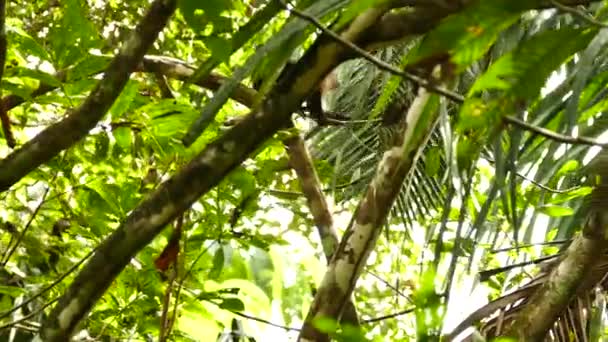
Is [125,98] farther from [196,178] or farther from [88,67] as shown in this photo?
[196,178]

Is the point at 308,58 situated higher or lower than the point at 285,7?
higher

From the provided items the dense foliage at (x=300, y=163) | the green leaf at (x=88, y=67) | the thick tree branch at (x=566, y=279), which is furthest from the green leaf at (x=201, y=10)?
the thick tree branch at (x=566, y=279)

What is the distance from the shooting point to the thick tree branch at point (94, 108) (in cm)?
89

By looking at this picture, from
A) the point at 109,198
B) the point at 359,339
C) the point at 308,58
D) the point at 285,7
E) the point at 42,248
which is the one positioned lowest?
the point at 359,339

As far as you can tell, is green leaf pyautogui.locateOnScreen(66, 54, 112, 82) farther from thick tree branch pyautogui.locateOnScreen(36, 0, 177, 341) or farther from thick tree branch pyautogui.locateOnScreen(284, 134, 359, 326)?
thick tree branch pyautogui.locateOnScreen(284, 134, 359, 326)

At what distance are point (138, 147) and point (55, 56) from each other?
487 mm

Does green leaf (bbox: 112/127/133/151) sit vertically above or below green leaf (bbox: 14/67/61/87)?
above

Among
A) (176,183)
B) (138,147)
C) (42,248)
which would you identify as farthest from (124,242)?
(42,248)

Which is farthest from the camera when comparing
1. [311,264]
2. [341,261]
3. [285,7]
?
[311,264]

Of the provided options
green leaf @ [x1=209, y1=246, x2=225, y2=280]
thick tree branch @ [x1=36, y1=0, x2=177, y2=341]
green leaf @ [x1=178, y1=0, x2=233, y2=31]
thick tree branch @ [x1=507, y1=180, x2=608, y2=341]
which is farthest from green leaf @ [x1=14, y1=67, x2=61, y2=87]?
thick tree branch @ [x1=507, y1=180, x2=608, y2=341]

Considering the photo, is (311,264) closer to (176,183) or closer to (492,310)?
(492,310)

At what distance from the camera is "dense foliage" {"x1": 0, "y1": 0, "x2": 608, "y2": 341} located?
22.8 inches

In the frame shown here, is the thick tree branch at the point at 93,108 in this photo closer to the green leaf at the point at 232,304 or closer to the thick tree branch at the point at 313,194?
the green leaf at the point at 232,304

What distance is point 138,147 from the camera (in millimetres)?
1557
